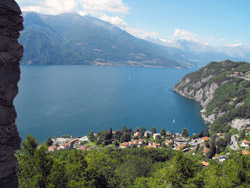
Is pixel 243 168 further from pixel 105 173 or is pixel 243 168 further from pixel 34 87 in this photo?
pixel 34 87

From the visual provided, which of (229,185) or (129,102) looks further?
(129,102)

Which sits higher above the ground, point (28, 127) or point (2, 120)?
point (2, 120)

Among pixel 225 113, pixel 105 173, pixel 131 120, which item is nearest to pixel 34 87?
pixel 131 120


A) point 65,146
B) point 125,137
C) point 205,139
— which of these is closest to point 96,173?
point 65,146

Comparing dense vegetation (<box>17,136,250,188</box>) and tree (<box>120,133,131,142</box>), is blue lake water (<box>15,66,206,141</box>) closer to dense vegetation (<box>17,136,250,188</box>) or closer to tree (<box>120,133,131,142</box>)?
tree (<box>120,133,131,142</box>)

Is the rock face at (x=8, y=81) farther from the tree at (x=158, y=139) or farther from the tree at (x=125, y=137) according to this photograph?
the tree at (x=158, y=139)

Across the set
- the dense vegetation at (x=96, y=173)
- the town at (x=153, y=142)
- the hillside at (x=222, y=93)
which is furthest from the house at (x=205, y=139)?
the dense vegetation at (x=96, y=173)

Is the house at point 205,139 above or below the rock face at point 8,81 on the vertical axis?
below
